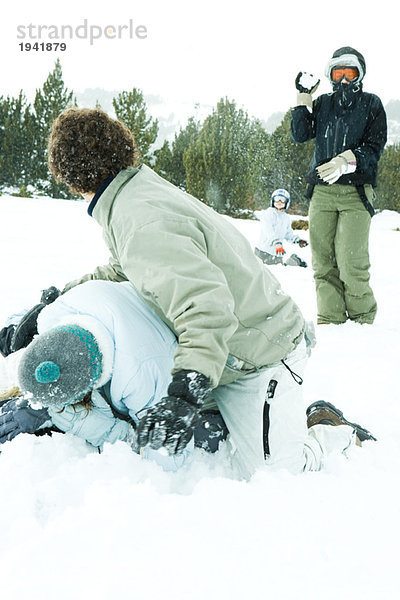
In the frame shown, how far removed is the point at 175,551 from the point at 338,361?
1.96m

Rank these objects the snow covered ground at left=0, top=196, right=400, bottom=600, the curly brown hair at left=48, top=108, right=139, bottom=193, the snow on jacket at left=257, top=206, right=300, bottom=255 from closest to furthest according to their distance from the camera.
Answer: the snow covered ground at left=0, top=196, right=400, bottom=600 < the curly brown hair at left=48, top=108, right=139, bottom=193 < the snow on jacket at left=257, top=206, right=300, bottom=255

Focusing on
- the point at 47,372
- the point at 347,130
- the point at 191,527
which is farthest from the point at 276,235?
the point at 191,527

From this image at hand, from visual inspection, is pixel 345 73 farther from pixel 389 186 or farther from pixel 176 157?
pixel 389 186

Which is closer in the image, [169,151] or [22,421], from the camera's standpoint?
[22,421]

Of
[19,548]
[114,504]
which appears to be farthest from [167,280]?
[19,548]

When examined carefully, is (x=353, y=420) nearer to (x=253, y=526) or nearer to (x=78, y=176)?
(x=253, y=526)

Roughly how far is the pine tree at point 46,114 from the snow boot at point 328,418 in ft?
59.8

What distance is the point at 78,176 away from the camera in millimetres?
1659

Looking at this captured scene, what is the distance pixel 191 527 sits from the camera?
1.10 meters

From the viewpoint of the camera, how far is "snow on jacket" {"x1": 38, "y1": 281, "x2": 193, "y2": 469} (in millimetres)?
1452

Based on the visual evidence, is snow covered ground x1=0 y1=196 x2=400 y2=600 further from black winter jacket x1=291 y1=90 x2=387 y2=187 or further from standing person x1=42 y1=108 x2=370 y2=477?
black winter jacket x1=291 y1=90 x2=387 y2=187

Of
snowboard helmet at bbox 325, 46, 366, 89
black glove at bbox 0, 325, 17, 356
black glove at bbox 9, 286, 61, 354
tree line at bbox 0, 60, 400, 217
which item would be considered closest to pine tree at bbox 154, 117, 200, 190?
tree line at bbox 0, 60, 400, 217

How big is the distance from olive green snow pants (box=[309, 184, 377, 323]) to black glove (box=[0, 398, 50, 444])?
7.95 feet

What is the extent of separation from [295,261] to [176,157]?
14.7m
